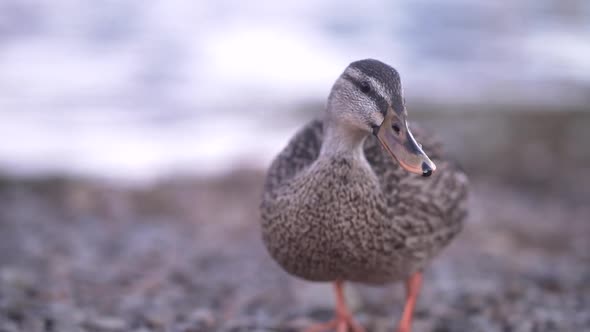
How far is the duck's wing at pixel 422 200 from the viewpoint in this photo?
164 inches

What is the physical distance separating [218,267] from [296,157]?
6.42ft

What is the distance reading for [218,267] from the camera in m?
5.97

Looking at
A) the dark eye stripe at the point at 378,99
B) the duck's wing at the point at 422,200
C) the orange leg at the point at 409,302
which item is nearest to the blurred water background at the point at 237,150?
the orange leg at the point at 409,302

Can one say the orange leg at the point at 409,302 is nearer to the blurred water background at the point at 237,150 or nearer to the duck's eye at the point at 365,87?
the blurred water background at the point at 237,150

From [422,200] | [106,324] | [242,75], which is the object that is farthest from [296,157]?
[242,75]

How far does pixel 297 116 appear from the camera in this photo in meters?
9.97

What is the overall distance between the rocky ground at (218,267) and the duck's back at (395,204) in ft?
2.02

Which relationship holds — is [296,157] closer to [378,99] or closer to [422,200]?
[422,200]

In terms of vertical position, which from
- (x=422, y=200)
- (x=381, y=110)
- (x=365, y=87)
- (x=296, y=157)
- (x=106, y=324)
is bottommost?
(x=106, y=324)

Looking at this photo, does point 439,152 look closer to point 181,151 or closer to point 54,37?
point 181,151

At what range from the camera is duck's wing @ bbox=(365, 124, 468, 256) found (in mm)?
4156

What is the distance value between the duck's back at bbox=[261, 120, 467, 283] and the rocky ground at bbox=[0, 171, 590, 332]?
2.02ft

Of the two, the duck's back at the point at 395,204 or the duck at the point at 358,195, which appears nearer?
the duck at the point at 358,195

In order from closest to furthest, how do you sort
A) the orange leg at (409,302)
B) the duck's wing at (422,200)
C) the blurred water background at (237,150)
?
the duck's wing at (422,200) → the orange leg at (409,302) → the blurred water background at (237,150)
